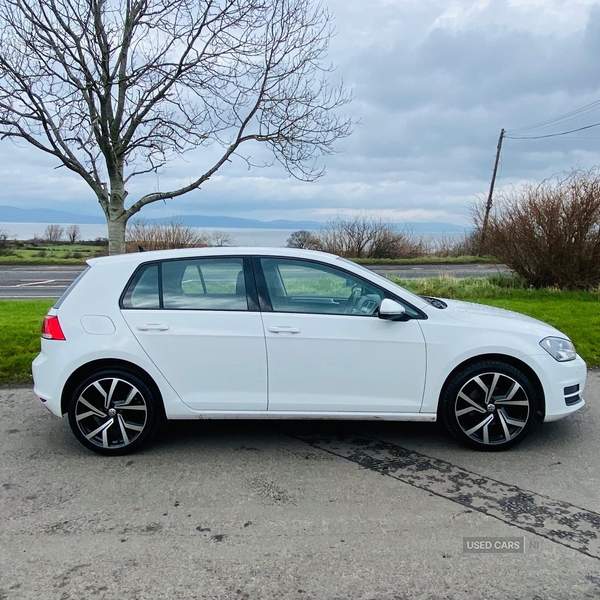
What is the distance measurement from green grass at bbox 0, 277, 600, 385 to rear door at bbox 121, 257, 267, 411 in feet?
9.36

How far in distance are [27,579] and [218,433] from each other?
6.62 feet

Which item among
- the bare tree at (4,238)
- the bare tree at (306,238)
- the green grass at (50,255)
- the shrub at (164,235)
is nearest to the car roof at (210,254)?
the shrub at (164,235)

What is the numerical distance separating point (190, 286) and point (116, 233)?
186 inches

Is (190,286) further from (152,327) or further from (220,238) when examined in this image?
(220,238)

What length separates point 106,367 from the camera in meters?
4.07

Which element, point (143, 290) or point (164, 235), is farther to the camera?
point (164, 235)

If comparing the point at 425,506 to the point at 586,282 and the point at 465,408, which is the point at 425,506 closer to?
the point at 465,408

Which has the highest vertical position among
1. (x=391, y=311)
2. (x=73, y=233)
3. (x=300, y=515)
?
(x=73, y=233)

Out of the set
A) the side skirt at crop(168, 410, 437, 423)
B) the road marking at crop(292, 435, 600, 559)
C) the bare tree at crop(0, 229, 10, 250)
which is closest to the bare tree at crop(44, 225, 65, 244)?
the bare tree at crop(0, 229, 10, 250)

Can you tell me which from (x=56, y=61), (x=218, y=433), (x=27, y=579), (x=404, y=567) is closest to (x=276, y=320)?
(x=218, y=433)

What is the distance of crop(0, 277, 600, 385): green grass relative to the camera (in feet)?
21.2

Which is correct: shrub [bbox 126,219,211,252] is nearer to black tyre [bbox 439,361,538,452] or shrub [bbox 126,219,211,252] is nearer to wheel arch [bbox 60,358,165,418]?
wheel arch [bbox 60,358,165,418]

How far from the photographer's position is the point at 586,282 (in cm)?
1124

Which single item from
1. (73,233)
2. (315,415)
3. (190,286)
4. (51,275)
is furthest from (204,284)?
(73,233)
